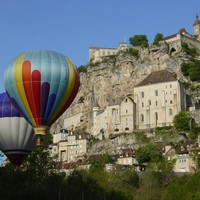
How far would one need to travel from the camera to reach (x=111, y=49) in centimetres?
10631

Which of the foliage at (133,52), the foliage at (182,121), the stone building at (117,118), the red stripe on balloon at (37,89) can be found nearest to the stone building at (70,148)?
the stone building at (117,118)

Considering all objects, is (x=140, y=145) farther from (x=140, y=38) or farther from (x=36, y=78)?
(x=36, y=78)

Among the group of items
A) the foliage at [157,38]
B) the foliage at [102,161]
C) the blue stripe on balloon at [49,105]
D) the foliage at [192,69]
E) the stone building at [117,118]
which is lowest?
the foliage at [102,161]

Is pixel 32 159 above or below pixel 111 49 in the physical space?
below

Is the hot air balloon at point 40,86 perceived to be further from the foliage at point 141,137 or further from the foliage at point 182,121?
the foliage at point 141,137

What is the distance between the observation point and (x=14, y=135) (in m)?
41.0

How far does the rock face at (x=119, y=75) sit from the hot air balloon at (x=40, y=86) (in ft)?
174

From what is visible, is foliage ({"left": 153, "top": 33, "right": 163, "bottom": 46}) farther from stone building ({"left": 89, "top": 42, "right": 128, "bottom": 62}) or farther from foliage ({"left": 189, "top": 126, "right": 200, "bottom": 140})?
foliage ({"left": 189, "top": 126, "right": 200, "bottom": 140})

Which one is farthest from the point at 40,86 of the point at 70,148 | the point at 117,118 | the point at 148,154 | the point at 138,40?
the point at 138,40

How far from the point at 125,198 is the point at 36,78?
18.1 m

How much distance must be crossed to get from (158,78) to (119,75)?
1170 centimetres

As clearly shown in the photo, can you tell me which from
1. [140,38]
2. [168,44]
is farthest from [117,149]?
[140,38]

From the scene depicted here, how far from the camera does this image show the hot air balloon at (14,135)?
133ft

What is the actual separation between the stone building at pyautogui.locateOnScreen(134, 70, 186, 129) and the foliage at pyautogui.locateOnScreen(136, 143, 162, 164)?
8.76 m
